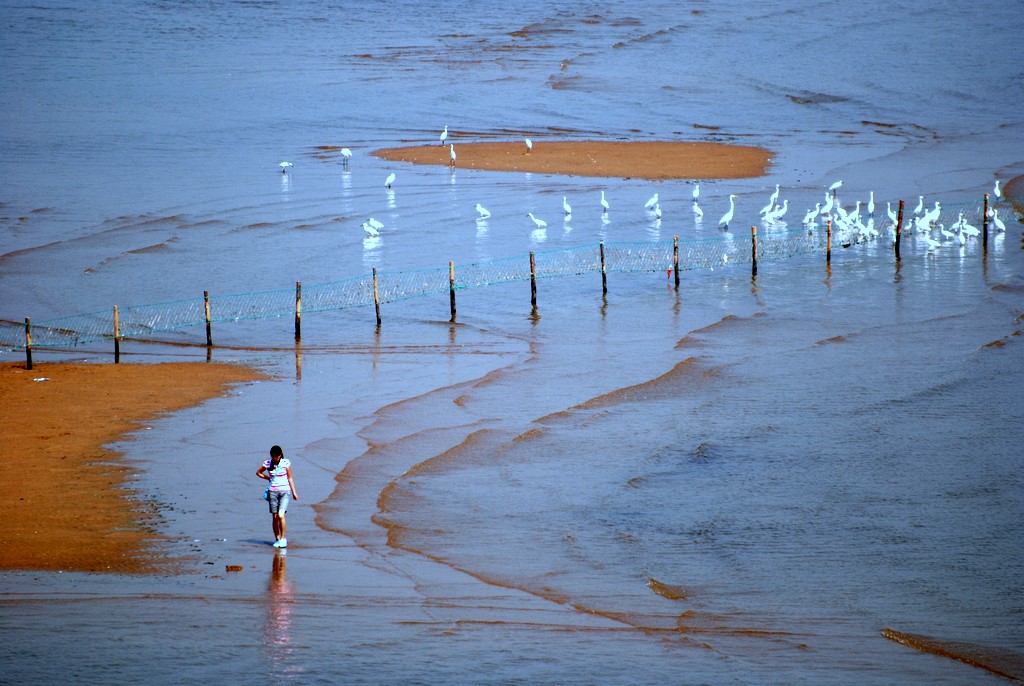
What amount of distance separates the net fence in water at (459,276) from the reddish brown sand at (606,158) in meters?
9.89

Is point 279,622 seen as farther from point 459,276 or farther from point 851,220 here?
point 851,220

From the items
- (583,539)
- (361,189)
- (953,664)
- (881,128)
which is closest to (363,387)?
(583,539)

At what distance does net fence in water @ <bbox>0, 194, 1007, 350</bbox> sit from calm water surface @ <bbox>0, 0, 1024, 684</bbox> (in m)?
0.92

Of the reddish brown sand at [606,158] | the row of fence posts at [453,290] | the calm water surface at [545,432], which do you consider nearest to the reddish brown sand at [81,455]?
the calm water surface at [545,432]

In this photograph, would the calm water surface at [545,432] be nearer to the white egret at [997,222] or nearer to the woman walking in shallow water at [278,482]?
the woman walking in shallow water at [278,482]

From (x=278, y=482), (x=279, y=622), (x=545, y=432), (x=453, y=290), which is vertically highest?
(x=453, y=290)

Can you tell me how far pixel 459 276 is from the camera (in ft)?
95.4

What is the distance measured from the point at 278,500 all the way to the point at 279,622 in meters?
1.81

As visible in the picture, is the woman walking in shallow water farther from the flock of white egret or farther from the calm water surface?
the flock of white egret

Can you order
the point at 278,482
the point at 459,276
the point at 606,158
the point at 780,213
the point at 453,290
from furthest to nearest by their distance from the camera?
the point at 606,158 < the point at 780,213 < the point at 459,276 < the point at 453,290 < the point at 278,482

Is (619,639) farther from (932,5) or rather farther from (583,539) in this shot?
(932,5)

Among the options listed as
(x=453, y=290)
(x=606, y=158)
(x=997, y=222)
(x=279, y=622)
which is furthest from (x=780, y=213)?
(x=279, y=622)

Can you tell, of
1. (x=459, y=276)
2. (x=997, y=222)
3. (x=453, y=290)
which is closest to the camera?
(x=453, y=290)

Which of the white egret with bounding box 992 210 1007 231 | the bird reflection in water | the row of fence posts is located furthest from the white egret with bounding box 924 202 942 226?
the bird reflection in water
